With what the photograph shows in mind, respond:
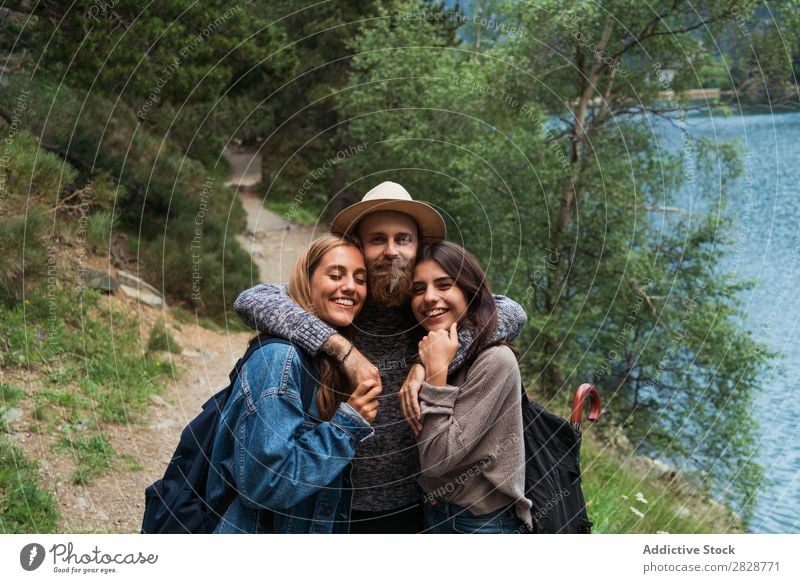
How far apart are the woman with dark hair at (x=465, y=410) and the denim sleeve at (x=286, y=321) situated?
31 centimetres

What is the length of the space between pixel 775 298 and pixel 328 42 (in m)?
8.90

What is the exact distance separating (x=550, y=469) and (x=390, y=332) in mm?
634

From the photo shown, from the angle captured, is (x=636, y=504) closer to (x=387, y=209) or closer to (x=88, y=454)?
(x=88, y=454)

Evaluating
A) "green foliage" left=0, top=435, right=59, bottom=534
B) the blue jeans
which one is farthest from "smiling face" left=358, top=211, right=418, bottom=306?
"green foliage" left=0, top=435, right=59, bottom=534

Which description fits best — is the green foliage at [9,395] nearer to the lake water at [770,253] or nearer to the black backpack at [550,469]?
the black backpack at [550,469]

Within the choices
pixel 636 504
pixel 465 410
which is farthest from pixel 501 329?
pixel 636 504

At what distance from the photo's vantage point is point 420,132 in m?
10.3

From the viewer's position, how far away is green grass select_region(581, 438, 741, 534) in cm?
446

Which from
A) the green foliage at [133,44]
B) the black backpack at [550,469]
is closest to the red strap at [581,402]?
the black backpack at [550,469]

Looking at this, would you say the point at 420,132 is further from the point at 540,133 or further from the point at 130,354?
the point at 130,354

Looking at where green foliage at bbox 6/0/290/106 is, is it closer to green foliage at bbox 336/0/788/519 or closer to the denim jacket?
green foliage at bbox 336/0/788/519

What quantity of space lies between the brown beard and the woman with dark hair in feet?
0.09

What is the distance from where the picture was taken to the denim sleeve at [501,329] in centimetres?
237

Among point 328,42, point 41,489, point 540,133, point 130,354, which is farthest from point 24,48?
point 328,42
